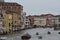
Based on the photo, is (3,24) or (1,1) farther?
(1,1)

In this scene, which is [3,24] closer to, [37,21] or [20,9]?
[20,9]

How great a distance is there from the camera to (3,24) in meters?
36.8

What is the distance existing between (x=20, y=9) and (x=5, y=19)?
2267 cm

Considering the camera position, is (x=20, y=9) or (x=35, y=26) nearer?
(x=20, y=9)

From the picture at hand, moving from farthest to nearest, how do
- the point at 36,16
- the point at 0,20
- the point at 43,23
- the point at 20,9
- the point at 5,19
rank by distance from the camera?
the point at 36,16, the point at 43,23, the point at 20,9, the point at 5,19, the point at 0,20

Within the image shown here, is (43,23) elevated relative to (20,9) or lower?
lower

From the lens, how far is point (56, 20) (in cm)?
8694

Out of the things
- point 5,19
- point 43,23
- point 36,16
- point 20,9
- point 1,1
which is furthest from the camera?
point 36,16

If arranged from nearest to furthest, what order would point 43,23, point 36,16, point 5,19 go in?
1. point 5,19
2. point 43,23
3. point 36,16

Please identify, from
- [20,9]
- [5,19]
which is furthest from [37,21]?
[5,19]

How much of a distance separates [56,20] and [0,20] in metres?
52.0

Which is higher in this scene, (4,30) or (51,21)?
(4,30)

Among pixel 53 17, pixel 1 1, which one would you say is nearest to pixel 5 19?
pixel 1 1

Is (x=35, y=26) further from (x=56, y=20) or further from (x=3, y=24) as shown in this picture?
(x=3, y=24)
